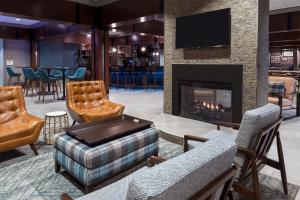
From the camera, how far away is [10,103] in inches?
144

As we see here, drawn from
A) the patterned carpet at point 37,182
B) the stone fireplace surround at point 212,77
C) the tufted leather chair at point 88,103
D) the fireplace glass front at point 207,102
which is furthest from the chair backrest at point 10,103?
the fireplace glass front at point 207,102

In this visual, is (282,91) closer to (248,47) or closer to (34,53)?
(248,47)

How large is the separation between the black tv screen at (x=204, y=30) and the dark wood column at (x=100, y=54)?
4.20 meters

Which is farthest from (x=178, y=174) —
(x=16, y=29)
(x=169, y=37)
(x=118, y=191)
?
(x=16, y=29)

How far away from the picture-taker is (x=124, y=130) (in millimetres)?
2859

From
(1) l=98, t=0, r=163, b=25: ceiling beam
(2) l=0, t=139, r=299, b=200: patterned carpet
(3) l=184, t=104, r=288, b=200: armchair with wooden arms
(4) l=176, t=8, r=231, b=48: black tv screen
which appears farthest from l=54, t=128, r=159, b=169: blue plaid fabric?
(1) l=98, t=0, r=163, b=25: ceiling beam

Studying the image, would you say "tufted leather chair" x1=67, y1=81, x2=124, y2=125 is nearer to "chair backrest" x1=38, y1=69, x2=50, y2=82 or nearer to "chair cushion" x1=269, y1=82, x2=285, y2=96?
"chair cushion" x1=269, y1=82, x2=285, y2=96

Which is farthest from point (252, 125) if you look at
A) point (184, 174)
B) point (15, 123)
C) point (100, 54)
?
point (100, 54)

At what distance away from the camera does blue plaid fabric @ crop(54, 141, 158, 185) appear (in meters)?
2.32

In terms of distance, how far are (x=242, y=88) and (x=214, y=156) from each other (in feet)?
11.2

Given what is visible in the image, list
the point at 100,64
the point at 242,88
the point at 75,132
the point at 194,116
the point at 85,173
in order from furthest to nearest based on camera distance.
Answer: the point at 100,64
the point at 194,116
the point at 242,88
the point at 75,132
the point at 85,173

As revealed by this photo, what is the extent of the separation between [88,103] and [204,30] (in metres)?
2.59

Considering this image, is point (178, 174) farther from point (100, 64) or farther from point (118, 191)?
point (100, 64)

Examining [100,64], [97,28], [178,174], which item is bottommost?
[178,174]
